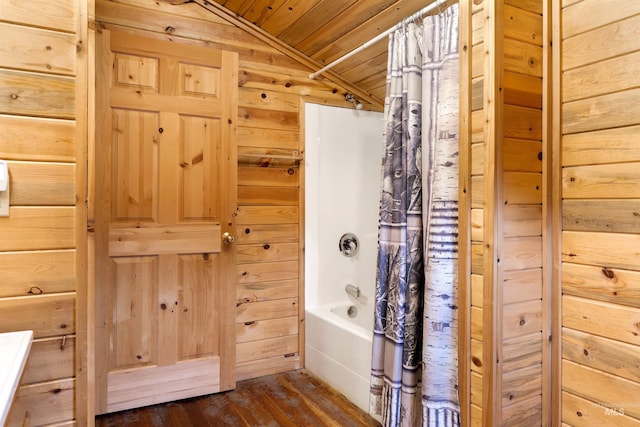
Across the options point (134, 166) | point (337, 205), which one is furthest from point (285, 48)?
point (134, 166)

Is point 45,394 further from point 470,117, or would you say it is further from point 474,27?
point 474,27

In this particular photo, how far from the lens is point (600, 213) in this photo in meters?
1.44

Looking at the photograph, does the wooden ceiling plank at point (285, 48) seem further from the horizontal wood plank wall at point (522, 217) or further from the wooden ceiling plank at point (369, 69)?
the horizontal wood plank wall at point (522, 217)

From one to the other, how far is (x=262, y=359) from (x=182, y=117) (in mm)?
1663

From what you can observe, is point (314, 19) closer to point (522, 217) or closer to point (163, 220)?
A: point (163, 220)

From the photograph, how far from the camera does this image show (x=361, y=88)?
119 inches

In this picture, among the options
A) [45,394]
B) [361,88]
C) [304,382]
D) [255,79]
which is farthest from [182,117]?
[304,382]

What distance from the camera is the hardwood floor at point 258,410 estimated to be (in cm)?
214

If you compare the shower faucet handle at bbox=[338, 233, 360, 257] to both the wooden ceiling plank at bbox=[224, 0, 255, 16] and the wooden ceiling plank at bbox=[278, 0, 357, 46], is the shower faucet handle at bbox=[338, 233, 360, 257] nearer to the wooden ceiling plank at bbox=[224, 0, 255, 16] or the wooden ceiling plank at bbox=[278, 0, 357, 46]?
the wooden ceiling plank at bbox=[278, 0, 357, 46]

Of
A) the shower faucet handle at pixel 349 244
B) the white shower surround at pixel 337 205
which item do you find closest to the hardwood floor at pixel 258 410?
the white shower surround at pixel 337 205

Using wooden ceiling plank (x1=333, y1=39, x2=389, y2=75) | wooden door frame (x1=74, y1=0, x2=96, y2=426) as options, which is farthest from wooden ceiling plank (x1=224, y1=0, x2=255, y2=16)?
wooden door frame (x1=74, y1=0, x2=96, y2=426)

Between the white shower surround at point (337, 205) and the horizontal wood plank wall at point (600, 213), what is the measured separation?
1.54 metres

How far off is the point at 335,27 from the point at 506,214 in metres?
1.61

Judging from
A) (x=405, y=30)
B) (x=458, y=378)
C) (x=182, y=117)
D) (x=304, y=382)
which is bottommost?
(x=304, y=382)
